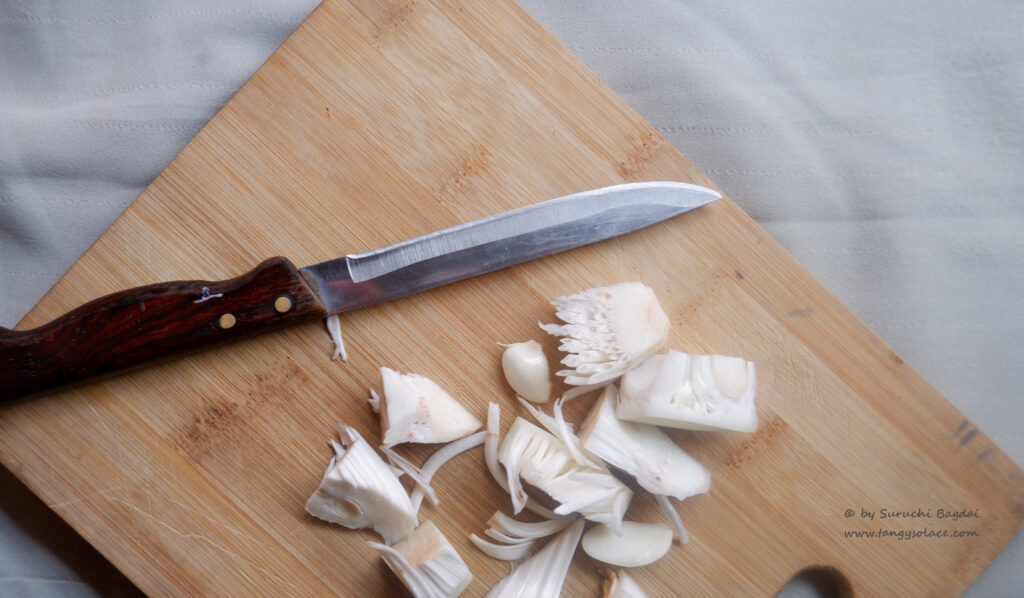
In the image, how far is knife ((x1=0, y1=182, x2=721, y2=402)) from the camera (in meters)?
0.96

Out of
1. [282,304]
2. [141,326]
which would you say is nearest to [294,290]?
[282,304]

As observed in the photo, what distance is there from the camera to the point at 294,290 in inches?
39.0

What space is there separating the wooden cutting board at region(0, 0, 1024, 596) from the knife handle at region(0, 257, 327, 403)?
0.24 ft

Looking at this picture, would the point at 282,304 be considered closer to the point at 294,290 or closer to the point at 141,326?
the point at 294,290

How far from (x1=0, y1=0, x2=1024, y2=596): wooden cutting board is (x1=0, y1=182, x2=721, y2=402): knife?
0.15 ft

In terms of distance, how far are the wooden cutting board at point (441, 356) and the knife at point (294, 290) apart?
0.05 m

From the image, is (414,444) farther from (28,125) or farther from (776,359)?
(28,125)

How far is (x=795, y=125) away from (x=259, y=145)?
1025 mm

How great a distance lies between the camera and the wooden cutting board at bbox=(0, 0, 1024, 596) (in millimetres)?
1039

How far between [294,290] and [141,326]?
9.4 inches

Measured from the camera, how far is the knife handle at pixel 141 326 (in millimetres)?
955

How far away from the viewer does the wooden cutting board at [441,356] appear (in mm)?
1039

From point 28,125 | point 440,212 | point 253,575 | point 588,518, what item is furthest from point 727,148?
point 28,125

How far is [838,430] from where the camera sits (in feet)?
3.60
